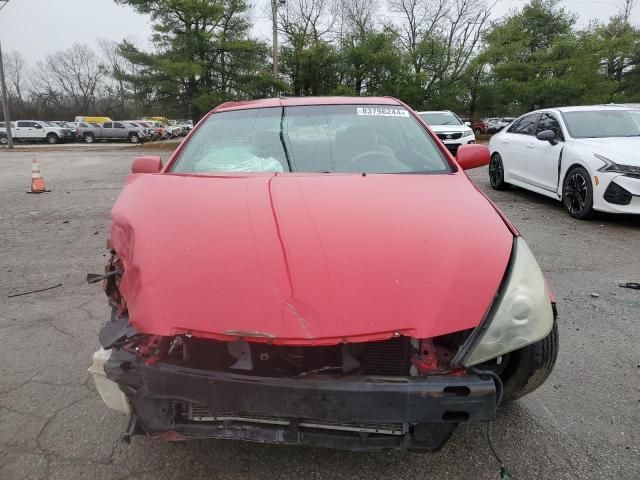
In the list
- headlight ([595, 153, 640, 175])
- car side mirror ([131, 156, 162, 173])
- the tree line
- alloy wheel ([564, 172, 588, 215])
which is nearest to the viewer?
car side mirror ([131, 156, 162, 173])

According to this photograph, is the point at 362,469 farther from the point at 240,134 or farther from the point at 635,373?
the point at 240,134

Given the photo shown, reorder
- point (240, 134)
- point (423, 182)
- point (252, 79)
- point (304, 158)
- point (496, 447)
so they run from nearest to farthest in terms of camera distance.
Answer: point (496, 447) < point (423, 182) < point (304, 158) < point (240, 134) < point (252, 79)

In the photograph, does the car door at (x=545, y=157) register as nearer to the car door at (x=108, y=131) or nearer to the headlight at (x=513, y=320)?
the headlight at (x=513, y=320)

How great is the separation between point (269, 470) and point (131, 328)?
0.77 metres

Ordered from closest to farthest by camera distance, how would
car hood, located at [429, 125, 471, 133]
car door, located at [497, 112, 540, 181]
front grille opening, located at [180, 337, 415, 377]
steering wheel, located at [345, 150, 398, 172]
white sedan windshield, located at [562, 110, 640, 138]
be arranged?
front grille opening, located at [180, 337, 415, 377]
steering wheel, located at [345, 150, 398, 172]
white sedan windshield, located at [562, 110, 640, 138]
car door, located at [497, 112, 540, 181]
car hood, located at [429, 125, 471, 133]

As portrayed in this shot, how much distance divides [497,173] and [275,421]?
26.0ft

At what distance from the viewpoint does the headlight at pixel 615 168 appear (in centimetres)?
538

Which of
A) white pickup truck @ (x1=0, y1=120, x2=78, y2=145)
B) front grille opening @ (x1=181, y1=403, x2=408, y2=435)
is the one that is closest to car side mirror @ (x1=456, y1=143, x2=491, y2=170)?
front grille opening @ (x1=181, y1=403, x2=408, y2=435)

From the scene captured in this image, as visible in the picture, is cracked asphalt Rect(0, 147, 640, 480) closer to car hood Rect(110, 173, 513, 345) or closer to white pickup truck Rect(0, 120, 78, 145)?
car hood Rect(110, 173, 513, 345)

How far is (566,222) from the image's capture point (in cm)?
604

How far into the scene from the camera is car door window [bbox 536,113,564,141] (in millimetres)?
6652

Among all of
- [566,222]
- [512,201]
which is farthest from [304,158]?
[512,201]

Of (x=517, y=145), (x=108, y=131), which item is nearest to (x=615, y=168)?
(x=517, y=145)

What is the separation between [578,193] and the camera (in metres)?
6.10
